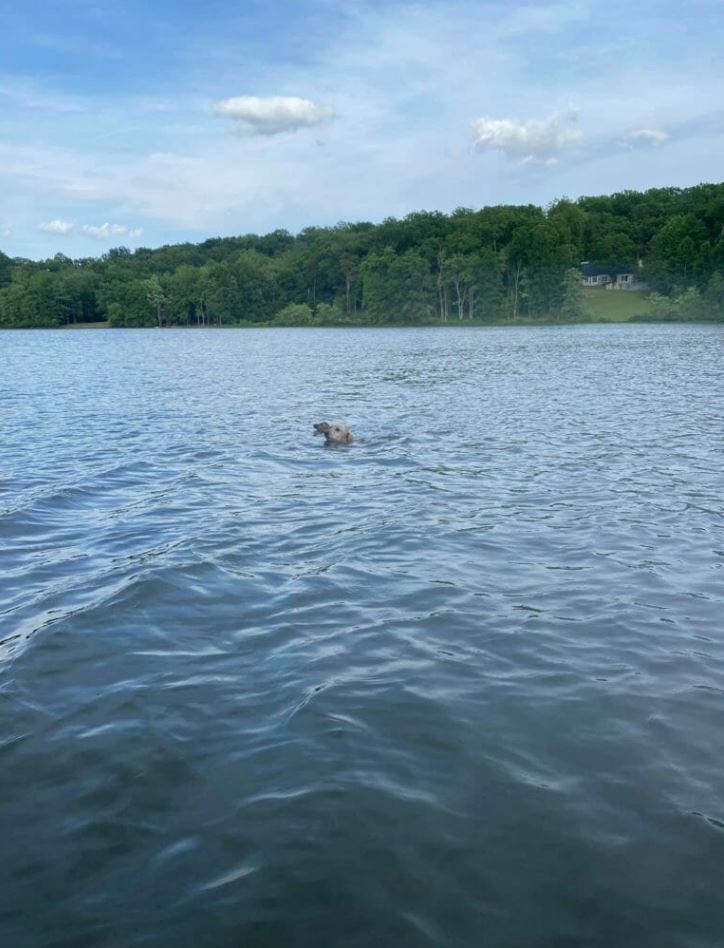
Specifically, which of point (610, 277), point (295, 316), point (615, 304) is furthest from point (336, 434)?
point (610, 277)

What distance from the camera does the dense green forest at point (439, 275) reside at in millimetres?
138625

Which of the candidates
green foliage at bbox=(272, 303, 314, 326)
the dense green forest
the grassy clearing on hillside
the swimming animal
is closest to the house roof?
the dense green forest

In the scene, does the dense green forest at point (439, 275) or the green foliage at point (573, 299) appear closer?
the green foliage at point (573, 299)

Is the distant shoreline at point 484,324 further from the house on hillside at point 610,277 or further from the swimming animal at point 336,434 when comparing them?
the swimming animal at point 336,434

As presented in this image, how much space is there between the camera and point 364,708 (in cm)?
624

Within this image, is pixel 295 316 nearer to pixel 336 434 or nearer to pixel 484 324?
pixel 484 324

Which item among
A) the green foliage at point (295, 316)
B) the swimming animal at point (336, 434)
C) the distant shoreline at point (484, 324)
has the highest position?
the green foliage at point (295, 316)

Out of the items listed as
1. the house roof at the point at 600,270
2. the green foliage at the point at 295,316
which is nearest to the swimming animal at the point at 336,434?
the green foliage at the point at 295,316

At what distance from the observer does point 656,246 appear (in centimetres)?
14638

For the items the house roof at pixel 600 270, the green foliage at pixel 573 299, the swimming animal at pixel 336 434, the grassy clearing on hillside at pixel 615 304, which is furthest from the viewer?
the house roof at pixel 600 270

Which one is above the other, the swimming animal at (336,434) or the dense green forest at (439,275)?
the dense green forest at (439,275)

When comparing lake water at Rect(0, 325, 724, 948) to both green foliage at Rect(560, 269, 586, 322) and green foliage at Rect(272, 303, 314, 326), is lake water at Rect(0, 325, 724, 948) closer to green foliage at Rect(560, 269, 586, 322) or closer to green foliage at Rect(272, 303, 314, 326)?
green foliage at Rect(560, 269, 586, 322)

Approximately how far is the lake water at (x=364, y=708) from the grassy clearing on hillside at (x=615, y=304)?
11860 centimetres

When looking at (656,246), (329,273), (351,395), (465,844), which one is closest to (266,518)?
(465,844)
